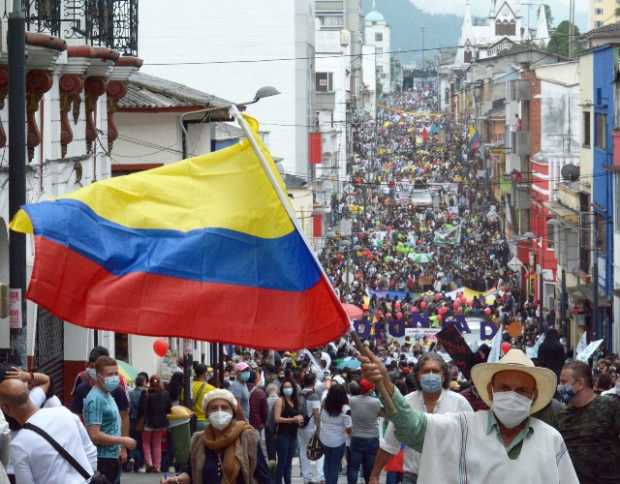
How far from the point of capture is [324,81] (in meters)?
101

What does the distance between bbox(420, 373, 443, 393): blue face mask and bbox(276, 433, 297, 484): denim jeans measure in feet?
23.4

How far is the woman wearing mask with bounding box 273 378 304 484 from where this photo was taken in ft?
57.0

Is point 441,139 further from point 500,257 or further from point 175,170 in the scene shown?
point 175,170

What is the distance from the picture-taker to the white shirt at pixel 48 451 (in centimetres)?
877

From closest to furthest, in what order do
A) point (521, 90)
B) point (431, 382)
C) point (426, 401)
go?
1. point (431, 382)
2. point (426, 401)
3. point (521, 90)

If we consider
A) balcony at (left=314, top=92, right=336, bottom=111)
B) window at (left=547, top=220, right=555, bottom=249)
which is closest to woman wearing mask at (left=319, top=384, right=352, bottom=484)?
window at (left=547, top=220, right=555, bottom=249)

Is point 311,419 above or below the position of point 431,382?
below

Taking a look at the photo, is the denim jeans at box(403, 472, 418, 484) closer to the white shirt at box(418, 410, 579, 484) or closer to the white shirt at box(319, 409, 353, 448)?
the white shirt at box(418, 410, 579, 484)

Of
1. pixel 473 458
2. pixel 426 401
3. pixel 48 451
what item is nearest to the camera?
pixel 473 458

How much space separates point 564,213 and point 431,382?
4562 centimetres

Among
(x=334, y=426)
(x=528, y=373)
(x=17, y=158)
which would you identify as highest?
(x=17, y=158)

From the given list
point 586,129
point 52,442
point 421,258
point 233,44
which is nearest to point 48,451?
point 52,442

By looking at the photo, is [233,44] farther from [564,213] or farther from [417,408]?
[417,408]

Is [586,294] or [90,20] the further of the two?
[586,294]
